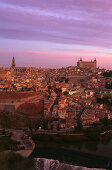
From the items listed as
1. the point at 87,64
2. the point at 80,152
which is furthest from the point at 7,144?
the point at 87,64

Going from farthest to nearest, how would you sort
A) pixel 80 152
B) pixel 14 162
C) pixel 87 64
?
1. pixel 87 64
2. pixel 80 152
3. pixel 14 162

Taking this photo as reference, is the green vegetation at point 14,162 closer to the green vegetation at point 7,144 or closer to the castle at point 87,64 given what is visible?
the green vegetation at point 7,144

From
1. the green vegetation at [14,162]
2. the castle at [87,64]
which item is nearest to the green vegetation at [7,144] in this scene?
the green vegetation at [14,162]

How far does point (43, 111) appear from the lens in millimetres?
8602

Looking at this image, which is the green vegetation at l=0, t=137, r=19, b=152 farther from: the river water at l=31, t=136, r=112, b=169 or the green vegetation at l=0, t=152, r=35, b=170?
the river water at l=31, t=136, r=112, b=169

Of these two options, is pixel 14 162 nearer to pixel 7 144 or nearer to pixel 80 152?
pixel 7 144

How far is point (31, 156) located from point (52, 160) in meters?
0.59

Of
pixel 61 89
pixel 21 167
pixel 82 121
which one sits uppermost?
pixel 61 89

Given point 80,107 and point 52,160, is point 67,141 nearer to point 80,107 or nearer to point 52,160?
point 52,160

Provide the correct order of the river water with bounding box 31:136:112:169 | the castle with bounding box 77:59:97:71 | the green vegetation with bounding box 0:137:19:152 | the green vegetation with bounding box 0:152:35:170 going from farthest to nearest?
the castle with bounding box 77:59:97:71 → the green vegetation with bounding box 0:137:19:152 → the river water with bounding box 31:136:112:169 → the green vegetation with bounding box 0:152:35:170

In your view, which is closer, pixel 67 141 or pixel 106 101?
pixel 67 141

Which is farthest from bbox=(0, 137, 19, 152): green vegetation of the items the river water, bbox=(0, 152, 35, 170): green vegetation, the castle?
the castle

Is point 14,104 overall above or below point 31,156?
above

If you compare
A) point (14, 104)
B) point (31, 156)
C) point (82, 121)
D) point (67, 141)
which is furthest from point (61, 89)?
point (31, 156)
